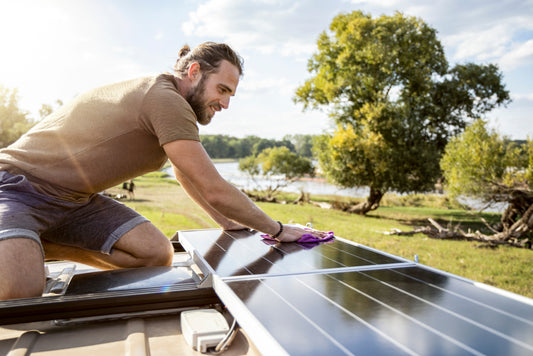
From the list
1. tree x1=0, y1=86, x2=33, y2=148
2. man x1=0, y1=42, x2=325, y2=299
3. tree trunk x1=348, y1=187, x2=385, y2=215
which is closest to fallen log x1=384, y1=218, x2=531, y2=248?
tree trunk x1=348, y1=187, x2=385, y2=215

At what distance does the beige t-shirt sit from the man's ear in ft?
0.60

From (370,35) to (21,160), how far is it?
17.0 meters

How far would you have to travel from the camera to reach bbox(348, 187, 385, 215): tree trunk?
1847 cm

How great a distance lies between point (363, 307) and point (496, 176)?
10.3 meters

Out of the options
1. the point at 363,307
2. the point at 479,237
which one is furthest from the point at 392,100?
the point at 363,307

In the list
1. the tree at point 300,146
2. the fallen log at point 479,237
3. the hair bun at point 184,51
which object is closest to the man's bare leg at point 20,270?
the hair bun at point 184,51

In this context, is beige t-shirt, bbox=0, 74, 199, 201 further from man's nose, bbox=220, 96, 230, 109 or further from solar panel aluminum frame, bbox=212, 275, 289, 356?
solar panel aluminum frame, bbox=212, 275, 289, 356

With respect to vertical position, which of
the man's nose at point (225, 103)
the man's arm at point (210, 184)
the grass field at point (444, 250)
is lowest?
the grass field at point (444, 250)

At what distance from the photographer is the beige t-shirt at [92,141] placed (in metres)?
2.51

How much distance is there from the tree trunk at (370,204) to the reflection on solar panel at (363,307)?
1645 cm

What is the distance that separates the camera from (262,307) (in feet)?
4.74

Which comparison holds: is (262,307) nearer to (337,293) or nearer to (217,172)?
(337,293)

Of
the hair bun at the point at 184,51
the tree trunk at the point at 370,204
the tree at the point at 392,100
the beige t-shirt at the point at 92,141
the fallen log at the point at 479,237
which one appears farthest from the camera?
the tree trunk at the point at 370,204

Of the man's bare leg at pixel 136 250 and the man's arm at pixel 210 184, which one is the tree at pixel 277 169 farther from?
the man's arm at pixel 210 184
